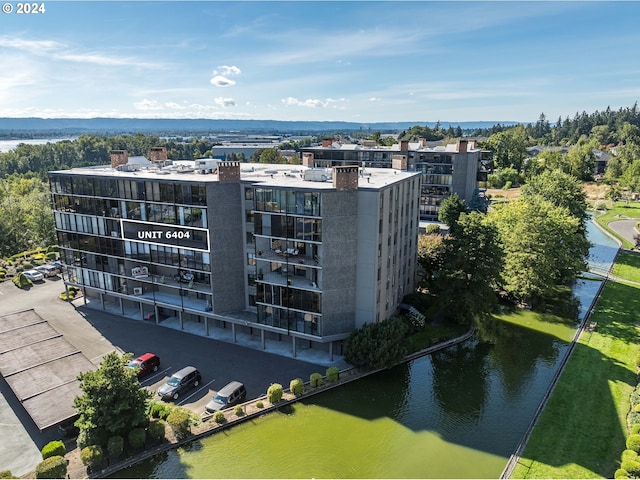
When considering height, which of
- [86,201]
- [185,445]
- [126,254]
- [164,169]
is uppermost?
[164,169]

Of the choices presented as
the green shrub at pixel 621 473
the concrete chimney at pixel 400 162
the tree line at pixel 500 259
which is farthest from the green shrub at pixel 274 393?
the concrete chimney at pixel 400 162

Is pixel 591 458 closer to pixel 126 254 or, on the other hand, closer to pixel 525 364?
pixel 525 364

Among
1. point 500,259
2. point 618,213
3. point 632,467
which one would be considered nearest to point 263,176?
point 500,259

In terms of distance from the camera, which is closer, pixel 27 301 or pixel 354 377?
pixel 354 377

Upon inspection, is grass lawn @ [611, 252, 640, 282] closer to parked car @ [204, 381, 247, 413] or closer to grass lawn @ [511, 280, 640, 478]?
grass lawn @ [511, 280, 640, 478]

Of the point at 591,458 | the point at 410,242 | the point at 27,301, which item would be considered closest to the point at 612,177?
the point at 410,242

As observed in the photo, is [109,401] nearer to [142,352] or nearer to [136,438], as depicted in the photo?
[136,438]

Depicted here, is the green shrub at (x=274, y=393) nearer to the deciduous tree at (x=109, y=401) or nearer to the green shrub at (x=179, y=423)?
the green shrub at (x=179, y=423)

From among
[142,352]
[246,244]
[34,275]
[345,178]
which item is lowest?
[142,352]
